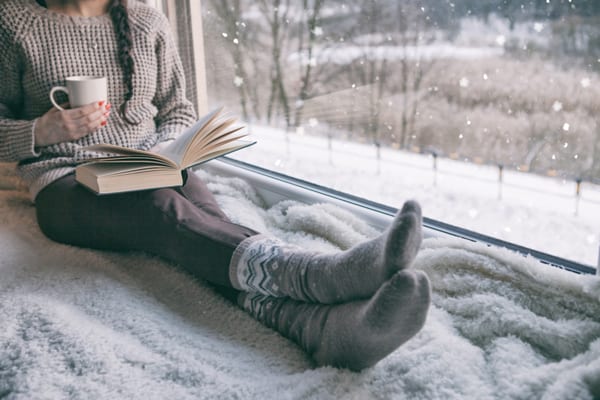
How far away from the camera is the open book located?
104cm

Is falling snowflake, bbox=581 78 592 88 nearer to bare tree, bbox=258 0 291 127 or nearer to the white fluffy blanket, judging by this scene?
the white fluffy blanket

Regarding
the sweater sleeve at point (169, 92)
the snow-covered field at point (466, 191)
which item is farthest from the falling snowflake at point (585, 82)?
the sweater sleeve at point (169, 92)

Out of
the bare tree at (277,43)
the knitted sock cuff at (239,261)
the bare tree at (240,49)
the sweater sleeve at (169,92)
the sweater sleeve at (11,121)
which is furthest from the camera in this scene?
the bare tree at (240,49)

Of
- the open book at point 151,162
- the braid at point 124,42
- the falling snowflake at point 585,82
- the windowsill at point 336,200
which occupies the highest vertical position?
the braid at point 124,42

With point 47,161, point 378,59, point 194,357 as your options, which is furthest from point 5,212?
point 378,59

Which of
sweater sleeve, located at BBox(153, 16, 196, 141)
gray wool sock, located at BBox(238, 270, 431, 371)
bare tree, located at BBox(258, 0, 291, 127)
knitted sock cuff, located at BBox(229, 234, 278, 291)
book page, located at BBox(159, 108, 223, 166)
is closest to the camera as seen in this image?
gray wool sock, located at BBox(238, 270, 431, 371)

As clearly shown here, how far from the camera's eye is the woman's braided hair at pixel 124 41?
1.32 meters

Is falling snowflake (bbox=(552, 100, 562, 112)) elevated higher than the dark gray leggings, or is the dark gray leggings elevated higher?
falling snowflake (bbox=(552, 100, 562, 112))

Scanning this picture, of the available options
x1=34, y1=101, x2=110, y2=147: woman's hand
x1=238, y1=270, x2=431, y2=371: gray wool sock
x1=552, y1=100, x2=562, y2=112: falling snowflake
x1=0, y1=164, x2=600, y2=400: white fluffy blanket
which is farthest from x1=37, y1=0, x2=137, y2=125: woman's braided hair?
x1=552, y1=100, x2=562, y2=112: falling snowflake

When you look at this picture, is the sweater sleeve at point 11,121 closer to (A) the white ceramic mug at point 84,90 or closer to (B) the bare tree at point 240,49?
(A) the white ceramic mug at point 84,90

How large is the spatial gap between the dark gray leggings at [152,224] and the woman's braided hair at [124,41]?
0.92ft

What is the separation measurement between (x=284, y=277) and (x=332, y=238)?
0.39 meters

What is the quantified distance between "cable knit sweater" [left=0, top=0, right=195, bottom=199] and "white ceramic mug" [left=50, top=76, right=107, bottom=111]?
12cm

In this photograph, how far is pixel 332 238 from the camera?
1.27 m
